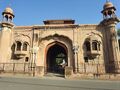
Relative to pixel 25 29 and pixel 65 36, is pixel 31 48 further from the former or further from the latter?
pixel 65 36

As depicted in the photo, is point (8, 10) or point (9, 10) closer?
point (8, 10)

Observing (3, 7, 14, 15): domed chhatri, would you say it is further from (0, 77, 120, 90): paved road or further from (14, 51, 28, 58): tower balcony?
(0, 77, 120, 90): paved road

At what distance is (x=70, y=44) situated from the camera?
23938 mm

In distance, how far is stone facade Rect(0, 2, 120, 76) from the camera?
22.0m

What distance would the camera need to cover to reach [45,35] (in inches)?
953

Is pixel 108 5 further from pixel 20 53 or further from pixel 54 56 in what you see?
pixel 20 53

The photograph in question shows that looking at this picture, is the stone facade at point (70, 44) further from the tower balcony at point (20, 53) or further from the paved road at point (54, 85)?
the paved road at point (54, 85)

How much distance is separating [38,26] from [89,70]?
10.4m

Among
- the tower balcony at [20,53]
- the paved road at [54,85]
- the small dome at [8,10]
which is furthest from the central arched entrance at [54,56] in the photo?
the paved road at [54,85]

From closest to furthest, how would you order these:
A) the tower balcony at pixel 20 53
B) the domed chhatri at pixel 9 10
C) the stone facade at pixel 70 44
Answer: the stone facade at pixel 70 44, the tower balcony at pixel 20 53, the domed chhatri at pixel 9 10

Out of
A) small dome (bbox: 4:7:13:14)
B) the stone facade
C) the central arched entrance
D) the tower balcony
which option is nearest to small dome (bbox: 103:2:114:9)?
the stone facade

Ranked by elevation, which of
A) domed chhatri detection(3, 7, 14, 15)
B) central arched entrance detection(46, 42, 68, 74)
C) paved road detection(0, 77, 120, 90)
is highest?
Result: domed chhatri detection(3, 7, 14, 15)

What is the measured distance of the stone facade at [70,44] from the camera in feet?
72.3

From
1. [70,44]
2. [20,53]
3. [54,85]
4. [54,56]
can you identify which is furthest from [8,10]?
[54,85]
